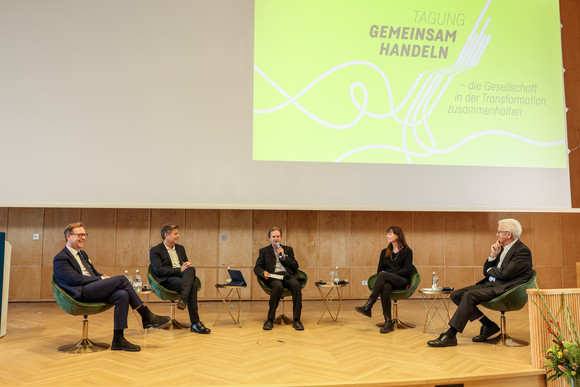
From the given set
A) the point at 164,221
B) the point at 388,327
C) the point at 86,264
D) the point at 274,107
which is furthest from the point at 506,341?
the point at 164,221

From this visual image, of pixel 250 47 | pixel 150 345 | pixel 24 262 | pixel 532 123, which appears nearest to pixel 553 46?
pixel 532 123

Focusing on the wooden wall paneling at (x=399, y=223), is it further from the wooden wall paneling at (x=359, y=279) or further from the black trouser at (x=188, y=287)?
the black trouser at (x=188, y=287)

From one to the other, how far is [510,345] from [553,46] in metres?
5.08

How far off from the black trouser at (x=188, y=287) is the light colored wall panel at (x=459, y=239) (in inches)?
200

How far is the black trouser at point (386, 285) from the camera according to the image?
523 centimetres

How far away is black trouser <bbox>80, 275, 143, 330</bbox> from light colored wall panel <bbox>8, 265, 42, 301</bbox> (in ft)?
13.8

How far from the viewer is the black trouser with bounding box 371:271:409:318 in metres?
5.23

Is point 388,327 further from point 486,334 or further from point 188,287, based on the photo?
point 188,287

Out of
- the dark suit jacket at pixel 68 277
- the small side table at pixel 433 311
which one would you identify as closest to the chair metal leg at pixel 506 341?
the small side table at pixel 433 311

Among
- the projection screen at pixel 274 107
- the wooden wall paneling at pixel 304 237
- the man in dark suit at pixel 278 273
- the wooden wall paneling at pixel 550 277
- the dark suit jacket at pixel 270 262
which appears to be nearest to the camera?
the man in dark suit at pixel 278 273

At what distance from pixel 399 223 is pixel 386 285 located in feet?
10.1

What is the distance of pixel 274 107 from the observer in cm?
644

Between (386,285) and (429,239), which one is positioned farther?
(429,239)

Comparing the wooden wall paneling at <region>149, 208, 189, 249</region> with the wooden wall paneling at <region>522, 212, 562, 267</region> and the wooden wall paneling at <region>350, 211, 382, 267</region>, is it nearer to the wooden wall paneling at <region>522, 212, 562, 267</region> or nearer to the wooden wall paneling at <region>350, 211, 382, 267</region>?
the wooden wall paneling at <region>350, 211, 382, 267</region>
